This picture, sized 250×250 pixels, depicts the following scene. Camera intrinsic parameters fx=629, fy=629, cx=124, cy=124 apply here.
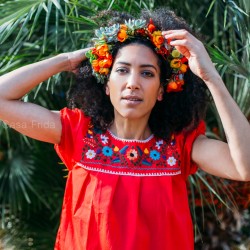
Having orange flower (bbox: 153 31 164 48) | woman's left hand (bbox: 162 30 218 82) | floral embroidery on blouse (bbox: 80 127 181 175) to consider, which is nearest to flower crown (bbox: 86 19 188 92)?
orange flower (bbox: 153 31 164 48)

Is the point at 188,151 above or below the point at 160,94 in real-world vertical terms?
below

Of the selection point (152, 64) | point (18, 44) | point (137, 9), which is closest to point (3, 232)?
point (18, 44)

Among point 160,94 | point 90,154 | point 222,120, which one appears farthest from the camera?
point 160,94

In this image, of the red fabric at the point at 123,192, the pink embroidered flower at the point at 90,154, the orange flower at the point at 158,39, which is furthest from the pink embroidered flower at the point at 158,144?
the orange flower at the point at 158,39

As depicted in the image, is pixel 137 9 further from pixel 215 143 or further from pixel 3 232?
pixel 3 232

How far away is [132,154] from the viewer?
7.43 ft

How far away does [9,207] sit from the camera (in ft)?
12.6

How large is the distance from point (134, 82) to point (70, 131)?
307mm

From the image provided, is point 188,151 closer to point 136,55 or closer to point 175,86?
point 175,86

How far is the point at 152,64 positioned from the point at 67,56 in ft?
1.11

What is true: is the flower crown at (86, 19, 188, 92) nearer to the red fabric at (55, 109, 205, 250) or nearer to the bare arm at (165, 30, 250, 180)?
the bare arm at (165, 30, 250, 180)

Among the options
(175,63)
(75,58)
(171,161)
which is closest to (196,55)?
(175,63)

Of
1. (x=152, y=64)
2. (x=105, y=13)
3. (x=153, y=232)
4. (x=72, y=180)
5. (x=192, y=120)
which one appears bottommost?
(x=153, y=232)

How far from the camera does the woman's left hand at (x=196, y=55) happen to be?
83.8 inches
